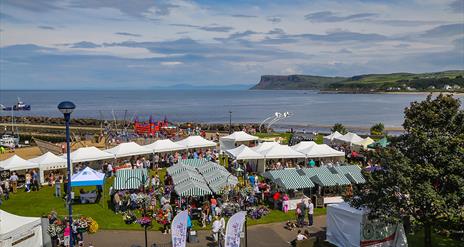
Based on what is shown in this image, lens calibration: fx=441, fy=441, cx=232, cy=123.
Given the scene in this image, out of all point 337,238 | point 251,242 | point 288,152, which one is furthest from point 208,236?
point 288,152

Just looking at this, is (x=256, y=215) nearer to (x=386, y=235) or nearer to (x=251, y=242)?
(x=251, y=242)

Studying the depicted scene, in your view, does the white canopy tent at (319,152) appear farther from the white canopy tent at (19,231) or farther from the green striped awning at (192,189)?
the white canopy tent at (19,231)

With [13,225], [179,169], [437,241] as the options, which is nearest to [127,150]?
[179,169]

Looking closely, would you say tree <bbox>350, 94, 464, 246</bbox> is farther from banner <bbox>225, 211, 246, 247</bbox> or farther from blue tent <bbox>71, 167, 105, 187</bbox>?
blue tent <bbox>71, 167, 105, 187</bbox>

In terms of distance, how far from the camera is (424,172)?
12.7 m

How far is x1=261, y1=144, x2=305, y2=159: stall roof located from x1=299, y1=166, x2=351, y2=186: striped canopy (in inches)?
216

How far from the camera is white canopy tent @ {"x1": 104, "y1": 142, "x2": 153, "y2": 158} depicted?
28.6 metres

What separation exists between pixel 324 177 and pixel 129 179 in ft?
30.4

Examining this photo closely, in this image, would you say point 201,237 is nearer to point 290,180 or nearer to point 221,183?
point 221,183

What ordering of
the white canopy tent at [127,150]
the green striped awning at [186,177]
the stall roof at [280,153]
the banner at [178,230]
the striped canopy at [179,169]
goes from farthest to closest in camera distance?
the white canopy tent at [127,150] < the stall roof at [280,153] < the striped canopy at [179,169] < the green striped awning at [186,177] < the banner at [178,230]

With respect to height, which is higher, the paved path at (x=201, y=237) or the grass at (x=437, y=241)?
the grass at (x=437, y=241)

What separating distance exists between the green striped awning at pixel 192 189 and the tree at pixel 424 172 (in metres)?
7.17

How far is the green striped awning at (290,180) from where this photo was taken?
2020 centimetres

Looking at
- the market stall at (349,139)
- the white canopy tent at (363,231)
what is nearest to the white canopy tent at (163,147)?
the market stall at (349,139)
